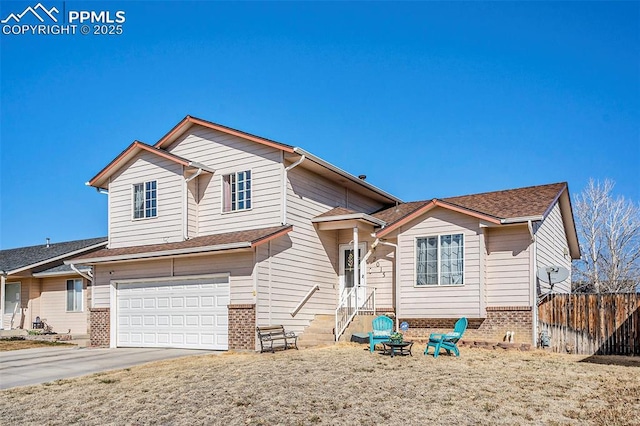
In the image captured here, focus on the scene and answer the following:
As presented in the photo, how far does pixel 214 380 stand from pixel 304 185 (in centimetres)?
870

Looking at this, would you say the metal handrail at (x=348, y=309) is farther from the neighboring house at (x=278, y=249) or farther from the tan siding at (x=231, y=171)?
the tan siding at (x=231, y=171)

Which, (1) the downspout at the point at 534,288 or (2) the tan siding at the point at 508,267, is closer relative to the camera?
(1) the downspout at the point at 534,288

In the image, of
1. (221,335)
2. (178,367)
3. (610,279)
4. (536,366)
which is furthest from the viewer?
(610,279)

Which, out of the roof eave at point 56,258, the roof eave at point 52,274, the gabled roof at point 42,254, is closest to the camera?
the roof eave at point 52,274

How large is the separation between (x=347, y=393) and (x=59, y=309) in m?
21.3

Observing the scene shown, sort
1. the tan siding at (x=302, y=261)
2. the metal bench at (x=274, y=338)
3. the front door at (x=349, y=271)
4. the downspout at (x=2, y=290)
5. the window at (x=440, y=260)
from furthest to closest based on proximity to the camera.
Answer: the downspout at (x=2, y=290) → the front door at (x=349, y=271) → the window at (x=440, y=260) → the tan siding at (x=302, y=261) → the metal bench at (x=274, y=338)

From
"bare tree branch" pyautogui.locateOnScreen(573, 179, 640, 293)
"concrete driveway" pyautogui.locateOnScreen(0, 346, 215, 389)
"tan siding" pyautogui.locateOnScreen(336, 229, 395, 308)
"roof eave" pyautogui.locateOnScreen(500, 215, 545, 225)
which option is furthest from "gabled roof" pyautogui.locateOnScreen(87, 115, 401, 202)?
"bare tree branch" pyautogui.locateOnScreen(573, 179, 640, 293)

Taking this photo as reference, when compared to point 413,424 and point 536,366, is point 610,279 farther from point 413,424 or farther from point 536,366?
point 413,424

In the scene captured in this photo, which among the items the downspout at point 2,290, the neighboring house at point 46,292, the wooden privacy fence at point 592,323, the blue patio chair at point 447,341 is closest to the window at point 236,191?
the blue patio chair at point 447,341

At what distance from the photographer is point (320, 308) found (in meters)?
20.0

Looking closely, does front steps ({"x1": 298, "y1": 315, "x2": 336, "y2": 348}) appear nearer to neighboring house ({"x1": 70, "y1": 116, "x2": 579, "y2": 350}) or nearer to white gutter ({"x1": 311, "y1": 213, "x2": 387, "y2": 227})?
neighboring house ({"x1": 70, "y1": 116, "x2": 579, "y2": 350})

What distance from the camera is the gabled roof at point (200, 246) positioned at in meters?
16.9

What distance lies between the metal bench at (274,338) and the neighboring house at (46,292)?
41.8 feet

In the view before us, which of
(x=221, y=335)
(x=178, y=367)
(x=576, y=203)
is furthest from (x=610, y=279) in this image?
(x=178, y=367)
